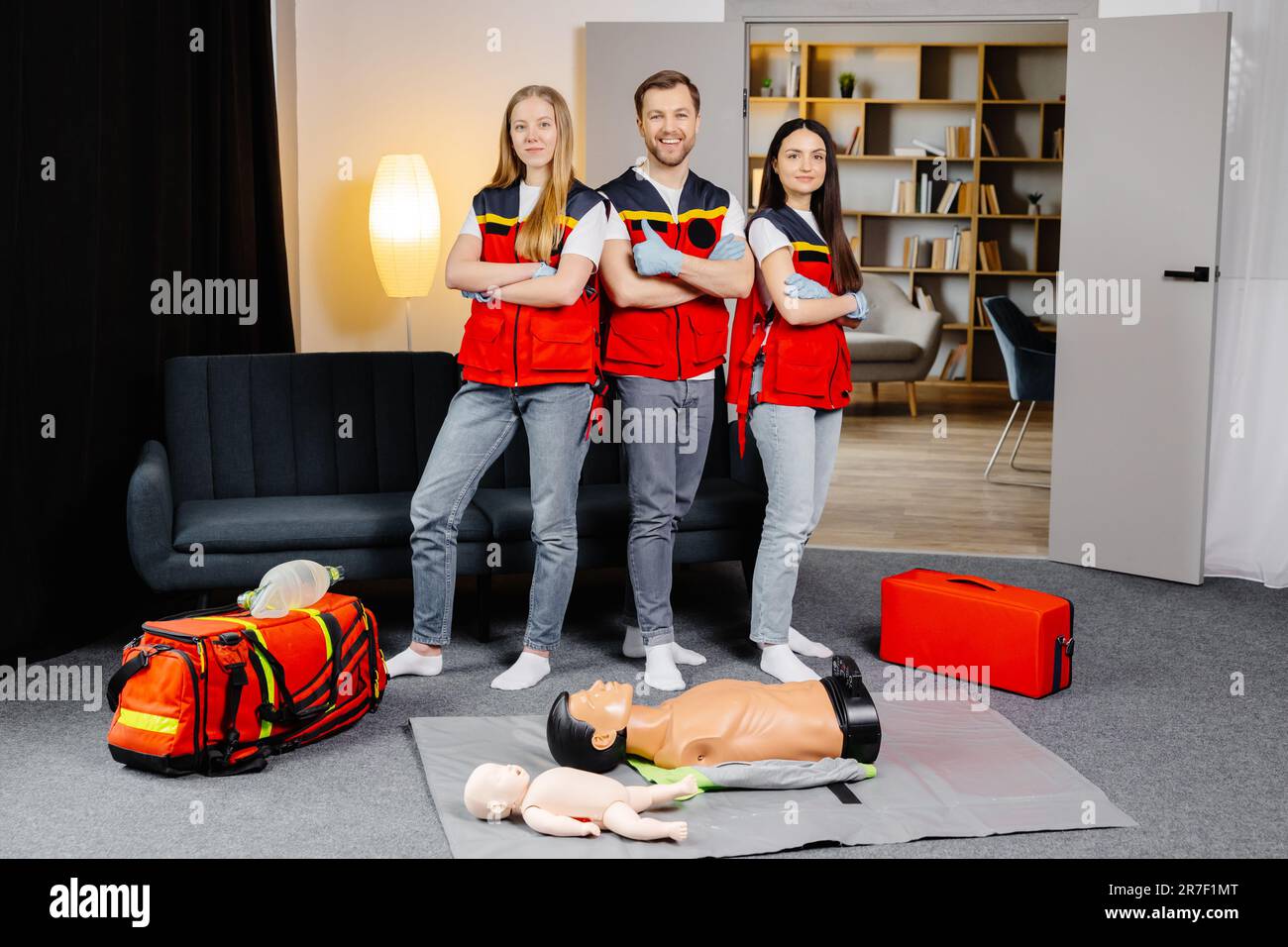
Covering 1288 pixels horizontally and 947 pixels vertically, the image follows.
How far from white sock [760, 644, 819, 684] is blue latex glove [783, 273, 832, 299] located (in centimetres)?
90

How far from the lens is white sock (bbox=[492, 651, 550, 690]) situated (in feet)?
10.7

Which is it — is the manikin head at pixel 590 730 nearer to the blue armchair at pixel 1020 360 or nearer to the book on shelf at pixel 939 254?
the blue armchair at pixel 1020 360

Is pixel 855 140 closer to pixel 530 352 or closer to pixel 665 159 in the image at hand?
pixel 665 159

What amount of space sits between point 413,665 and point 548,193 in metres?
1.24

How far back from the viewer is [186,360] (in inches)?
154

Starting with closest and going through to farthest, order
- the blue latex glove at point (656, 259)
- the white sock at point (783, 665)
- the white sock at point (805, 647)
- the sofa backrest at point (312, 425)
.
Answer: the blue latex glove at point (656, 259) → the white sock at point (783, 665) → the white sock at point (805, 647) → the sofa backrest at point (312, 425)

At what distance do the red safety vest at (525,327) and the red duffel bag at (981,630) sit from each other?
1.06 metres

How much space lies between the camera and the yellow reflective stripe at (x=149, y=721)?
2.61 m

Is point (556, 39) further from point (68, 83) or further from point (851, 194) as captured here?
point (851, 194)

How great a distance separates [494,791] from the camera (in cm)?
242
